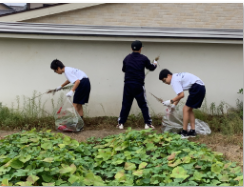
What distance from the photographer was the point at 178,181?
3357mm

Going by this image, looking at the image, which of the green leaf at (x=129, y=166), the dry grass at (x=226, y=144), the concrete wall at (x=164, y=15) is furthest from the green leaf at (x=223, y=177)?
the concrete wall at (x=164, y=15)

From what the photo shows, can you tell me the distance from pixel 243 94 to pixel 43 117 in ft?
14.3

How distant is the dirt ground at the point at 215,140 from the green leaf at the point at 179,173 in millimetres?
927

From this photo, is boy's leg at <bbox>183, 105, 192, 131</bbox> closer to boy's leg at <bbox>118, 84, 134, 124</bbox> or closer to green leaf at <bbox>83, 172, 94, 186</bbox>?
boy's leg at <bbox>118, 84, 134, 124</bbox>

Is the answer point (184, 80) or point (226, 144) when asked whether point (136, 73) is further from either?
point (226, 144)

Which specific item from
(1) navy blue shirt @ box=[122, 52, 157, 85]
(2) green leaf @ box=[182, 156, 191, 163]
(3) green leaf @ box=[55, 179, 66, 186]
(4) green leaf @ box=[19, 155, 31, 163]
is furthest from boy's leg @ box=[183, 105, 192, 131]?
(4) green leaf @ box=[19, 155, 31, 163]

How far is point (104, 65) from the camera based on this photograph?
661 centimetres

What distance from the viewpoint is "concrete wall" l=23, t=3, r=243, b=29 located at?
9.94 meters

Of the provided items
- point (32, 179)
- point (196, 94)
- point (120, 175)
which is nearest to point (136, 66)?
point (196, 94)

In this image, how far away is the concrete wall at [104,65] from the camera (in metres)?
6.49

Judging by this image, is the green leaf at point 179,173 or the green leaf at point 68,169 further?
the green leaf at point 68,169

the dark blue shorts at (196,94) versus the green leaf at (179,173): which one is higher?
the dark blue shorts at (196,94)

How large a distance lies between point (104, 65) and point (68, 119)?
1536 mm

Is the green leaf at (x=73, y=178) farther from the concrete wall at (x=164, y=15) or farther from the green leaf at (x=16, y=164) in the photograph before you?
the concrete wall at (x=164, y=15)
